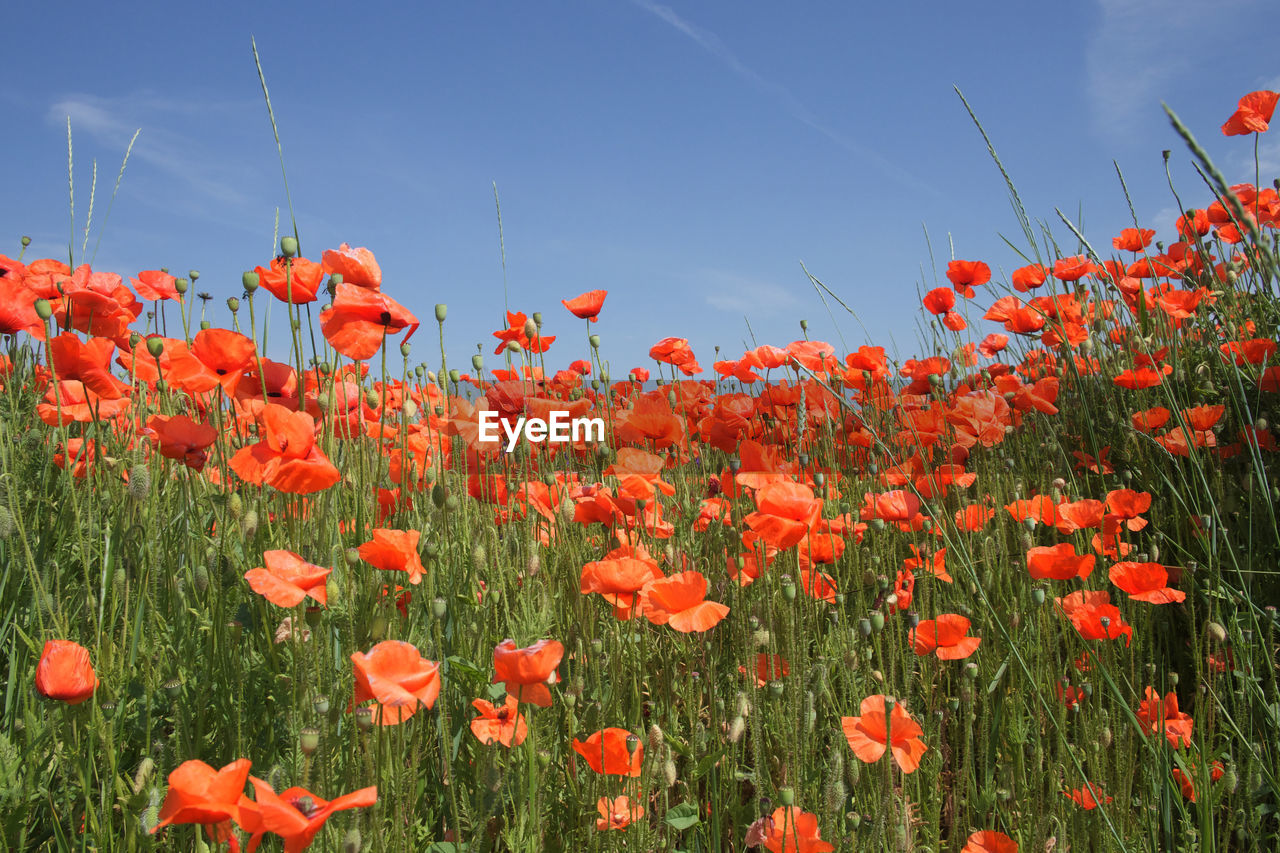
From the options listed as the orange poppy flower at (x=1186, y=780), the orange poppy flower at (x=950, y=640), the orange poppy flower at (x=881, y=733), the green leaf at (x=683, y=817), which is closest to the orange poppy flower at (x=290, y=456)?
the green leaf at (x=683, y=817)

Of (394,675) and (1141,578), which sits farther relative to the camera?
(1141,578)

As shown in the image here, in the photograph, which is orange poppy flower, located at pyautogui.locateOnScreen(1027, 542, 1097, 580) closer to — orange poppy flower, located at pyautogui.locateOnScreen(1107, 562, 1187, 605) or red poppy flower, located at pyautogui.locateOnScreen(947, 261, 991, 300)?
orange poppy flower, located at pyautogui.locateOnScreen(1107, 562, 1187, 605)

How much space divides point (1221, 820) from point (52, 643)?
97.9 inches

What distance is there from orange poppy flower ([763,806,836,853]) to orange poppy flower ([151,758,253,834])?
81 centimetres

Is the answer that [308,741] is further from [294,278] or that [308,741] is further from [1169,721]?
[1169,721]

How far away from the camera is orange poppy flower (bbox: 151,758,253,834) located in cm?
88

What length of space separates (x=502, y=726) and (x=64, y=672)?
696mm

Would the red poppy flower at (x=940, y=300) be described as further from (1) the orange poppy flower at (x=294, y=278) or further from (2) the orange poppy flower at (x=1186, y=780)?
(1) the orange poppy flower at (x=294, y=278)

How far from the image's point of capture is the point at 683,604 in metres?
1.55

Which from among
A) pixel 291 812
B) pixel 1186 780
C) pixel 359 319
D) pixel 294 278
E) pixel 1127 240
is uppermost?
pixel 1127 240

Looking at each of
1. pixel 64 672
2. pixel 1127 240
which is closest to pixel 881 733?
pixel 64 672

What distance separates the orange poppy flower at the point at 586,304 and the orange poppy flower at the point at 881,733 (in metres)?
1.99

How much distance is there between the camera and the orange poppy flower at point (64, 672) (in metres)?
1.12

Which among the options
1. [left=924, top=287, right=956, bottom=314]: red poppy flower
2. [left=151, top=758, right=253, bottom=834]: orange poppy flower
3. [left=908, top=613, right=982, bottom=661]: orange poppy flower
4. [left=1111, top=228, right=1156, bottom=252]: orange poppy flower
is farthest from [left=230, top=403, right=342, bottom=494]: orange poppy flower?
[left=1111, top=228, right=1156, bottom=252]: orange poppy flower
